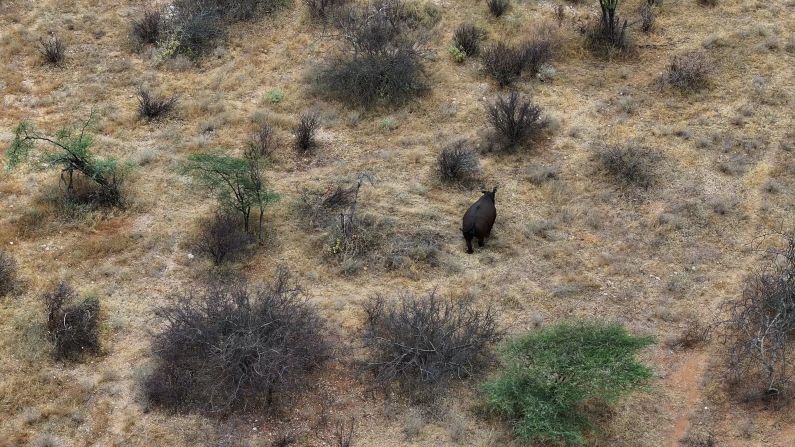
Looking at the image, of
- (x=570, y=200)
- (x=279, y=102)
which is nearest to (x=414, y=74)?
(x=279, y=102)

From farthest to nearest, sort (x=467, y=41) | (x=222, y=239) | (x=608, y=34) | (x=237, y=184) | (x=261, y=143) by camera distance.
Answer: (x=608, y=34) → (x=467, y=41) → (x=261, y=143) → (x=237, y=184) → (x=222, y=239)

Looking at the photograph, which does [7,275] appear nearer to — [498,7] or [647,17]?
[498,7]

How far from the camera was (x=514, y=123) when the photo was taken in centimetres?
1252

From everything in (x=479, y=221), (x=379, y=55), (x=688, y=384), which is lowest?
(x=688, y=384)

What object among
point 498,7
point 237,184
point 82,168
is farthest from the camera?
point 498,7

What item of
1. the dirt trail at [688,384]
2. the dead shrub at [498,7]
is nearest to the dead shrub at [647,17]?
the dead shrub at [498,7]

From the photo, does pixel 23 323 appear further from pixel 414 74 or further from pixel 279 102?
pixel 414 74

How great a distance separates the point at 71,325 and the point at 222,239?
2213mm

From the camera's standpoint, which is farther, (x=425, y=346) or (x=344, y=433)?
(x=425, y=346)

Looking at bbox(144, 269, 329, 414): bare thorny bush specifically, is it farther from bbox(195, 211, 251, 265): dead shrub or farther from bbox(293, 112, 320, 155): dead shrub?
bbox(293, 112, 320, 155): dead shrub

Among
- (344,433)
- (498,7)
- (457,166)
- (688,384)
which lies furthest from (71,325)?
(498,7)

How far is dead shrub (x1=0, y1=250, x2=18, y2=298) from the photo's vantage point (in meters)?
9.54

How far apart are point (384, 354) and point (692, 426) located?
335cm

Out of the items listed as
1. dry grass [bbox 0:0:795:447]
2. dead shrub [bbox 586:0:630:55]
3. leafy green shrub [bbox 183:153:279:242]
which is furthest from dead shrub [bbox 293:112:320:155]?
dead shrub [bbox 586:0:630:55]
